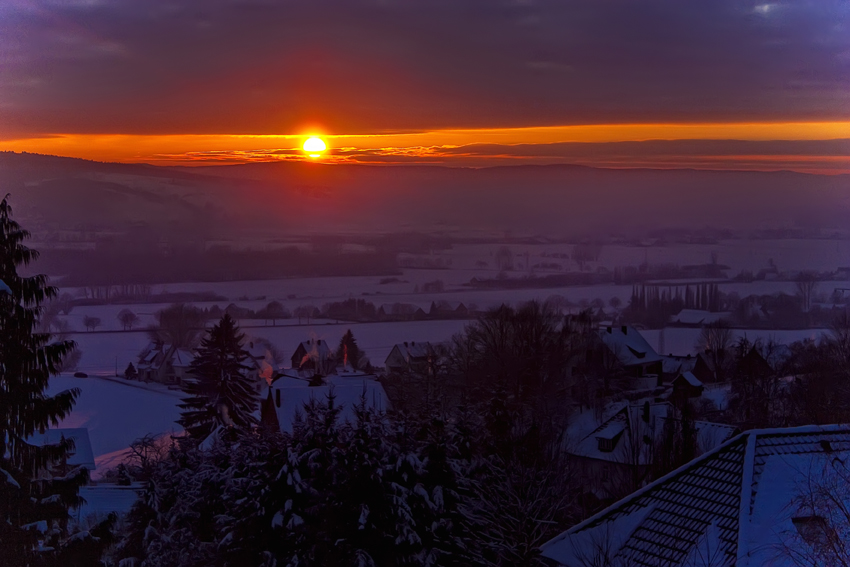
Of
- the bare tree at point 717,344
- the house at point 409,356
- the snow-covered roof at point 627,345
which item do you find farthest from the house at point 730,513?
the bare tree at point 717,344

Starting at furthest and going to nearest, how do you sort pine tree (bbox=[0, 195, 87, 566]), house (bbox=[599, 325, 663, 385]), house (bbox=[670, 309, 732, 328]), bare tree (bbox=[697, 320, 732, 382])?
house (bbox=[670, 309, 732, 328]) < bare tree (bbox=[697, 320, 732, 382]) < house (bbox=[599, 325, 663, 385]) < pine tree (bbox=[0, 195, 87, 566])

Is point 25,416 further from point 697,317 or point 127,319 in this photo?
point 697,317

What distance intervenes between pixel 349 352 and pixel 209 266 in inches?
875

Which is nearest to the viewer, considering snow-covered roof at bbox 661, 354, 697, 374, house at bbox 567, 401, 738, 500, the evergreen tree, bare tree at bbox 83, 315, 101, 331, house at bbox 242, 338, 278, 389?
house at bbox 567, 401, 738, 500

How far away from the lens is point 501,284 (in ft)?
213

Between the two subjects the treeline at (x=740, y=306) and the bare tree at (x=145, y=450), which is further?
the treeline at (x=740, y=306)

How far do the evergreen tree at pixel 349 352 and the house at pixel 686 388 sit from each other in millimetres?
19386

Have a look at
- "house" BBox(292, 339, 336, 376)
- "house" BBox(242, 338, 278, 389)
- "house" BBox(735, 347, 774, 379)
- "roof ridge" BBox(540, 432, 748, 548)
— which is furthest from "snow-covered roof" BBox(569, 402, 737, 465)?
"house" BBox(292, 339, 336, 376)

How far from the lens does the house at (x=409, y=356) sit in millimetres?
41469

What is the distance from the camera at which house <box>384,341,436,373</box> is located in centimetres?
4147

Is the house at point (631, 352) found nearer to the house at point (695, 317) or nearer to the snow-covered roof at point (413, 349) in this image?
the snow-covered roof at point (413, 349)

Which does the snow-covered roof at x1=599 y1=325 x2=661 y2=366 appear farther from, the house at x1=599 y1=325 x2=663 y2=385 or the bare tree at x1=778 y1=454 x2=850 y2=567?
the bare tree at x1=778 y1=454 x2=850 y2=567

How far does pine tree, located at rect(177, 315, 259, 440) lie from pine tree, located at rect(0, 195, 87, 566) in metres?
17.4

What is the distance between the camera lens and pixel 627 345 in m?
44.2
